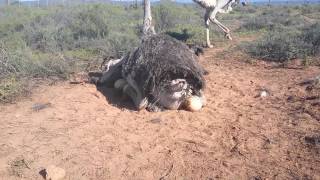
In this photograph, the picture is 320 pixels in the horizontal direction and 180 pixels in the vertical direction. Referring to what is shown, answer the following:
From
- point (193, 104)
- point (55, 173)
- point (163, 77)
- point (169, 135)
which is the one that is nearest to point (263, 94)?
point (193, 104)

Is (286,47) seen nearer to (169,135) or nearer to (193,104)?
(193,104)

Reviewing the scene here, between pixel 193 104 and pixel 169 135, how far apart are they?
34.9 inches

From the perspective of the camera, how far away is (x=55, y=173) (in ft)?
15.1

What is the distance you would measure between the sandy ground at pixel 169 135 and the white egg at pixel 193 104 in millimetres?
113

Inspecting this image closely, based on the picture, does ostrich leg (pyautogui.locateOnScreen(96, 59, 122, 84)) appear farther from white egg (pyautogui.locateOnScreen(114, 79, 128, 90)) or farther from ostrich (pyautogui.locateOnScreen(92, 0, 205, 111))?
ostrich (pyautogui.locateOnScreen(92, 0, 205, 111))

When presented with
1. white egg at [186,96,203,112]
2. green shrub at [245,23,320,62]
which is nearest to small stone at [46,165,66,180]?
white egg at [186,96,203,112]

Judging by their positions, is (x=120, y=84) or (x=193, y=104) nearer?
(x=193, y=104)

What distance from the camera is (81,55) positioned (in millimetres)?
9773

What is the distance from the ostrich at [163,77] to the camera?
604cm

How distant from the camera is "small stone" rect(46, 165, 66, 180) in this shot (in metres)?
4.54

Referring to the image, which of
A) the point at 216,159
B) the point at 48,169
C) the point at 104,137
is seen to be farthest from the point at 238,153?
the point at 48,169

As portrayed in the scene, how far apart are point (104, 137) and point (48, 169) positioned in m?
1.01

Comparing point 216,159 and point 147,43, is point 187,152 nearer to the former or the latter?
point 216,159

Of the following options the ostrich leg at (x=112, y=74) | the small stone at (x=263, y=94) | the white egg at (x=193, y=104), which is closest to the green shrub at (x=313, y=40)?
the small stone at (x=263, y=94)
